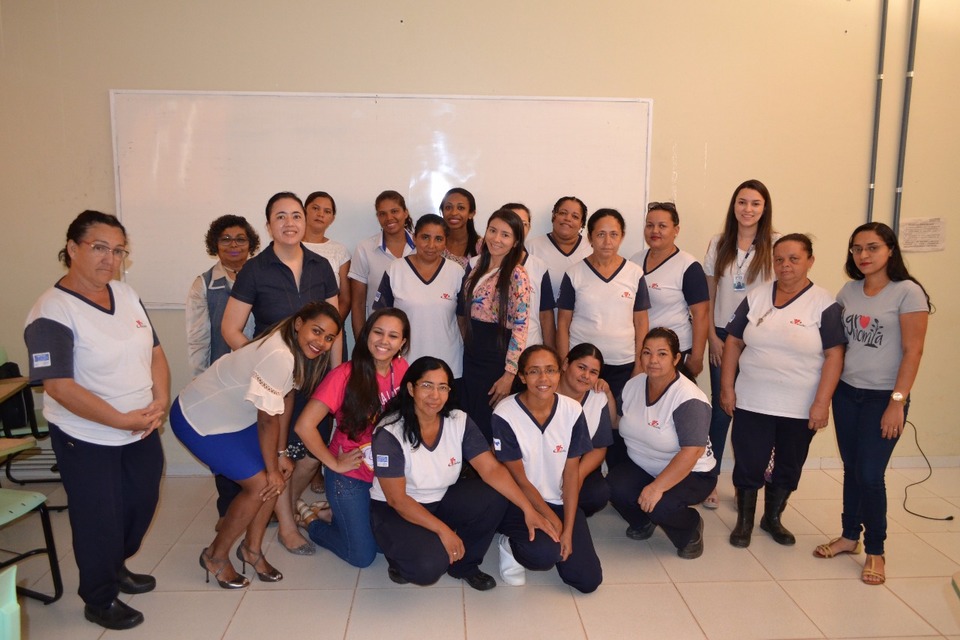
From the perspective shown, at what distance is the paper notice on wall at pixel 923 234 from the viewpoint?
416cm

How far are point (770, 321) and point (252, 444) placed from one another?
225 centimetres

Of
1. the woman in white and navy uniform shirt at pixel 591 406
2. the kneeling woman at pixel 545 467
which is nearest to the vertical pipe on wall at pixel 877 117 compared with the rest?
the woman in white and navy uniform shirt at pixel 591 406

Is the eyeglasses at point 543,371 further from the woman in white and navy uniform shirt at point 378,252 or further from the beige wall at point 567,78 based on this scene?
the beige wall at point 567,78

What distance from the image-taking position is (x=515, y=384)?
10.7 feet

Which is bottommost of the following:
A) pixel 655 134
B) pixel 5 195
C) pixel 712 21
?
pixel 5 195

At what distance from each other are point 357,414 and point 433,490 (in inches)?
17.0

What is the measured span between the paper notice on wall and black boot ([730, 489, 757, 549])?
6.75 feet

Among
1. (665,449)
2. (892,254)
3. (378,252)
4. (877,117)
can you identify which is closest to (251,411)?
(378,252)

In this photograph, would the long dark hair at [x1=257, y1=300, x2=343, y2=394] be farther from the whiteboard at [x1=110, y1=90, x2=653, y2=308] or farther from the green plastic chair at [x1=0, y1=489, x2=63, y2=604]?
the whiteboard at [x1=110, y1=90, x2=653, y2=308]

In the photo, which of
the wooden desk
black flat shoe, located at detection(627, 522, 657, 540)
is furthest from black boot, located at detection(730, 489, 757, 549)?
the wooden desk

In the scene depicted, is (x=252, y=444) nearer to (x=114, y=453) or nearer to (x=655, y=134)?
(x=114, y=453)

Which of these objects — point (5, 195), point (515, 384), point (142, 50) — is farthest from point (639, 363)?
point (5, 195)

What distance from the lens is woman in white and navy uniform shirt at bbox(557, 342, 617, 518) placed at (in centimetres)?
293

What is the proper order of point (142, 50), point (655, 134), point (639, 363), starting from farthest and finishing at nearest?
point (655, 134)
point (142, 50)
point (639, 363)
